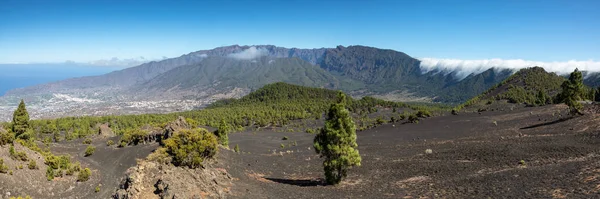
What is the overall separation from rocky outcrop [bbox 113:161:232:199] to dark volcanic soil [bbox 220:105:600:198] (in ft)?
6.24

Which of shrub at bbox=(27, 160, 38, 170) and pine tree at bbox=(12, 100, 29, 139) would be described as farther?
pine tree at bbox=(12, 100, 29, 139)

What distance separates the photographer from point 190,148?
28953 mm

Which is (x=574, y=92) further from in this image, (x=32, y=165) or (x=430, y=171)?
(x=32, y=165)

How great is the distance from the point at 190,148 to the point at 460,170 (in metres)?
22.2

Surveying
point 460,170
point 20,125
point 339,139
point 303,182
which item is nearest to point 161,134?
point 20,125

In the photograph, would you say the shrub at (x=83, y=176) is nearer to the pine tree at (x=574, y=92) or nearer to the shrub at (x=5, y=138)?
the shrub at (x=5, y=138)

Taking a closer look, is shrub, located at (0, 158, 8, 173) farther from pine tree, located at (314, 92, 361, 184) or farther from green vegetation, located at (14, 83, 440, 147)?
pine tree, located at (314, 92, 361, 184)

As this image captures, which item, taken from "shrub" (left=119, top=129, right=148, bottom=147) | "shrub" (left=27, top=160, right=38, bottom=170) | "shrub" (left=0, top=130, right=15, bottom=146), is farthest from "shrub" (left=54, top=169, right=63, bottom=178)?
"shrub" (left=119, top=129, right=148, bottom=147)

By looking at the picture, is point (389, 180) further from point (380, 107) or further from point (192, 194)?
point (380, 107)

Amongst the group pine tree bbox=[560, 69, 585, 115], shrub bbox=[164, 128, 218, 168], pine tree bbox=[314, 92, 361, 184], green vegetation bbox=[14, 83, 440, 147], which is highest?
pine tree bbox=[560, 69, 585, 115]

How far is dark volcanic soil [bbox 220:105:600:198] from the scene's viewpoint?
2005 cm

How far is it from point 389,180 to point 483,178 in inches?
268

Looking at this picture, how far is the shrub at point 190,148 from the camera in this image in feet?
91.1

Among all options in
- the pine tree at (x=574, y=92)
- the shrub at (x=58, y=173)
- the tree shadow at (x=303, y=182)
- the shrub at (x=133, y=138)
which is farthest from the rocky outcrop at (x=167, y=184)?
the pine tree at (x=574, y=92)
